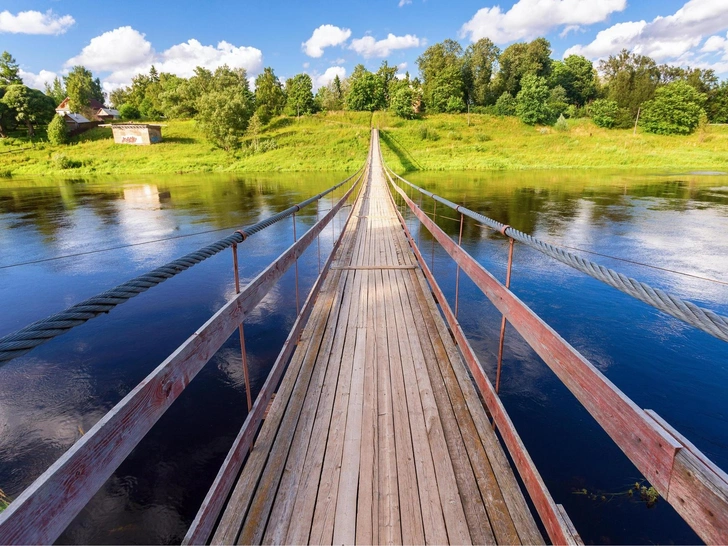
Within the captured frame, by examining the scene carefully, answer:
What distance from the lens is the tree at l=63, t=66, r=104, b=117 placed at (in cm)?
6669

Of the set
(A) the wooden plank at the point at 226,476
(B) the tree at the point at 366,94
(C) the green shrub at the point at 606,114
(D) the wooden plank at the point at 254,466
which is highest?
(B) the tree at the point at 366,94

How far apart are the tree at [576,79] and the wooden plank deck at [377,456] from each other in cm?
8389

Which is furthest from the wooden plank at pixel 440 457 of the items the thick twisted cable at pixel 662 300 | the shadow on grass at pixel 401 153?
the shadow on grass at pixel 401 153

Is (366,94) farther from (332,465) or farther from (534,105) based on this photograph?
(332,465)

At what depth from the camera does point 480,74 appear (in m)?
71.6

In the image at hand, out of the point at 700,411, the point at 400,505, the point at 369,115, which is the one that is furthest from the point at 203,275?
the point at 369,115

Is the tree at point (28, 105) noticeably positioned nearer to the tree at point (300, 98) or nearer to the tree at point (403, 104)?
the tree at point (300, 98)

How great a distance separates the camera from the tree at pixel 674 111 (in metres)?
51.2

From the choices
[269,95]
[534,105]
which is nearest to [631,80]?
[534,105]

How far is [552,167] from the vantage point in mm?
36062

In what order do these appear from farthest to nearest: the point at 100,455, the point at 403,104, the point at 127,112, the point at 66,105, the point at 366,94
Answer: the point at 66,105 < the point at 127,112 < the point at 366,94 < the point at 403,104 < the point at 100,455

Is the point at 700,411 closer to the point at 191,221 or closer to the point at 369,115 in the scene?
the point at 191,221

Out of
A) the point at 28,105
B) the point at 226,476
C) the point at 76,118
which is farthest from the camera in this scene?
the point at 76,118

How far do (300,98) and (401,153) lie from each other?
29.3 m
